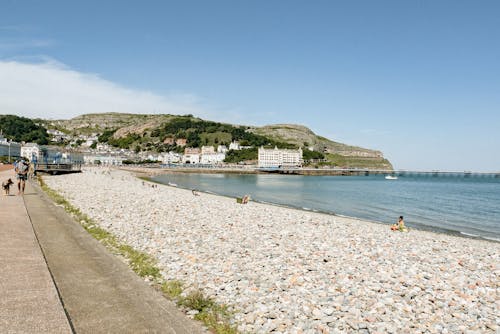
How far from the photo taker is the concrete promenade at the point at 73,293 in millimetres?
5887

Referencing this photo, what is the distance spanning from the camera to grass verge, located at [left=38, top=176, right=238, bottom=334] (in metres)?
6.80

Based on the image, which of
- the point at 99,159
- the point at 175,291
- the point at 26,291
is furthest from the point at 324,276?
the point at 99,159

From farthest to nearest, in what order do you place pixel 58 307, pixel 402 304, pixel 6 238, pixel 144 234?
pixel 144 234 → pixel 6 238 → pixel 402 304 → pixel 58 307

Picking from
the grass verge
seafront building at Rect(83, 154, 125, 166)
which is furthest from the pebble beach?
seafront building at Rect(83, 154, 125, 166)

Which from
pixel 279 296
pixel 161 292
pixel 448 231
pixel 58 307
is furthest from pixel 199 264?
pixel 448 231

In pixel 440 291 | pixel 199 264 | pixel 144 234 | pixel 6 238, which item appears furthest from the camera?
pixel 144 234

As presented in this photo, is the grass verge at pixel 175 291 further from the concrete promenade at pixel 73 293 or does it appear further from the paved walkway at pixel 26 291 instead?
the paved walkway at pixel 26 291

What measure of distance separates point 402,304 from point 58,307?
21.9 feet

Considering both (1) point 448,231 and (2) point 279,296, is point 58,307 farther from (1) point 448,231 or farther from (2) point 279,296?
(1) point 448,231

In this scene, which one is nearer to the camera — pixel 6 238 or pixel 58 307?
pixel 58 307

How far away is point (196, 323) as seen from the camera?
668 cm

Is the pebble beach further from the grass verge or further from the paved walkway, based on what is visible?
the paved walkway

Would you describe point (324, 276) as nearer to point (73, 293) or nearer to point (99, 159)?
point (73, 293)

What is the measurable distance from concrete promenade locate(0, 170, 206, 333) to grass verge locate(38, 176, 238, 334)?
0.90 feet
